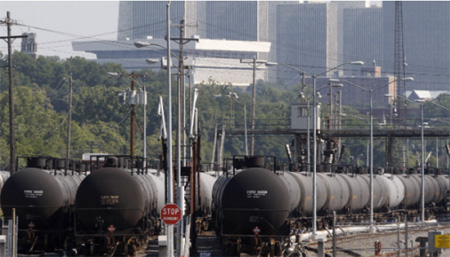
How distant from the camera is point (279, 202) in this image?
140ft

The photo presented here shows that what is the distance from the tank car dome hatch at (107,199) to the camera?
4209 cm

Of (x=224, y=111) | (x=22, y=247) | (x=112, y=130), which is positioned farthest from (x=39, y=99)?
(x=22, y=247)

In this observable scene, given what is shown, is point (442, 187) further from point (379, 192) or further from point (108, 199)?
point (108, 199)

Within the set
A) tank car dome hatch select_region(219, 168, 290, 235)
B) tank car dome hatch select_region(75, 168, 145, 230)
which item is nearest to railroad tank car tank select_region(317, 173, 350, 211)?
tank car dome hatch select_region(219, 168, 290, 235)

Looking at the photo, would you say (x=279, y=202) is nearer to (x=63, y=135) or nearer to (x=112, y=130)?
(x=63, y=135)

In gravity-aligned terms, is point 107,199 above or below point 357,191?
above

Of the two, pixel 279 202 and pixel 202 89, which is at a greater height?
pixel 202 89

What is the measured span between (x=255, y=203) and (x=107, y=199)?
5816 millimetres

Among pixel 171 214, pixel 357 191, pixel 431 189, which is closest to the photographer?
pixel 171 214

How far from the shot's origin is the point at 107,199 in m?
42.1

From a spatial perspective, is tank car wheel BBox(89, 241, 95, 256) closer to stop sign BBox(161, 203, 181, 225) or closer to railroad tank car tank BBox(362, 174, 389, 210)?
stop sign BBox(161, 203, 181, 225)

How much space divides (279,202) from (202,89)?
156m

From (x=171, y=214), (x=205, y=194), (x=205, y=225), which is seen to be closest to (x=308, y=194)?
(x=205, y=194)

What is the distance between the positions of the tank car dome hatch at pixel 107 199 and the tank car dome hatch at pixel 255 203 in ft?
12.3
